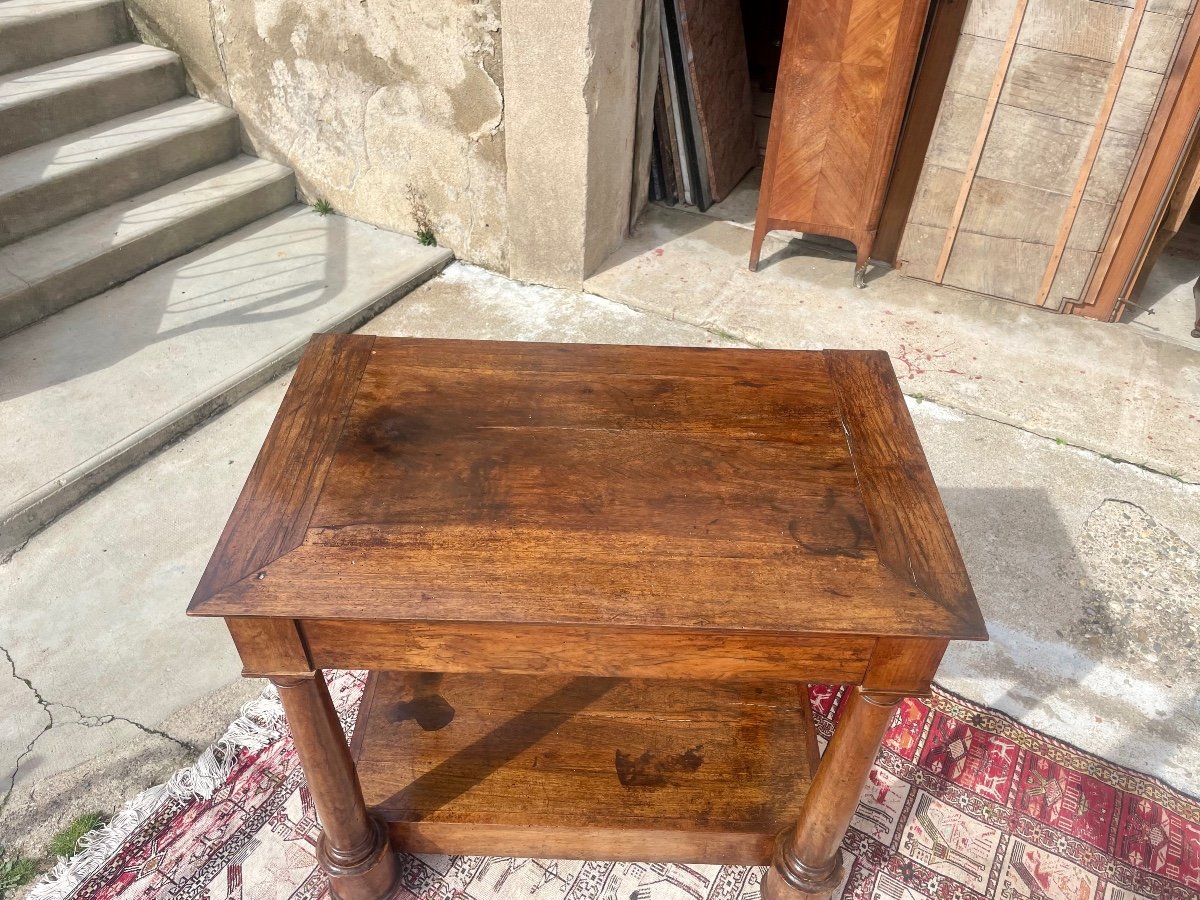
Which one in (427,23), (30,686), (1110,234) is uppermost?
(427,23)

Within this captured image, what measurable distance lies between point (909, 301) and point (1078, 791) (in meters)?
2.39

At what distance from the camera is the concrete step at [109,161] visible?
3521 millimetres

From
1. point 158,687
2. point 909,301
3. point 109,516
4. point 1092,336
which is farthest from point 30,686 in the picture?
point 1092,336

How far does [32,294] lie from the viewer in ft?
10.8

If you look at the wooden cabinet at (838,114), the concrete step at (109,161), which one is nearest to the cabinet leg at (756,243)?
the wooden cabinet at (838,114)

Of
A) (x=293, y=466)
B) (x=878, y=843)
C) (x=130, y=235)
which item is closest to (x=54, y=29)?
(x=130, y=235)

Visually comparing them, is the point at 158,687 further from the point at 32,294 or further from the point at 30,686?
the point at 32,294

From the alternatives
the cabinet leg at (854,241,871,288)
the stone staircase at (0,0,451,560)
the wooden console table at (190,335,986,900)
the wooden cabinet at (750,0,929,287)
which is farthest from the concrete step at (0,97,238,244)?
the cabinet leg at (854,241,871,288)

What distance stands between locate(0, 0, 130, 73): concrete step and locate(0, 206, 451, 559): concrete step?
4.22 feet

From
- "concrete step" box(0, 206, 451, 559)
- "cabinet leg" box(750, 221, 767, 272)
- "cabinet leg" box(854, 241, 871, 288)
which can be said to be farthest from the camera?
"cabinet leg" box(750, 221, 767, 272)

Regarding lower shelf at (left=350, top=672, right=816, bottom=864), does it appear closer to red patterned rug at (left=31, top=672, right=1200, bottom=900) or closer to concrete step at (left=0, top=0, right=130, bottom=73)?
red patterned rug at (left=31, top=672, right=1200, bottom=900)

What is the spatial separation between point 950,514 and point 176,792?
241 cm

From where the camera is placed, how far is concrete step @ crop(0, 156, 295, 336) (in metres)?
3.33

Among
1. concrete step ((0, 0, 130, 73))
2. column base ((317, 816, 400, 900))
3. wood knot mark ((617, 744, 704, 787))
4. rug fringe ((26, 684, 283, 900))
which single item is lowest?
rug fringe ((26, 684, 283, 900))
